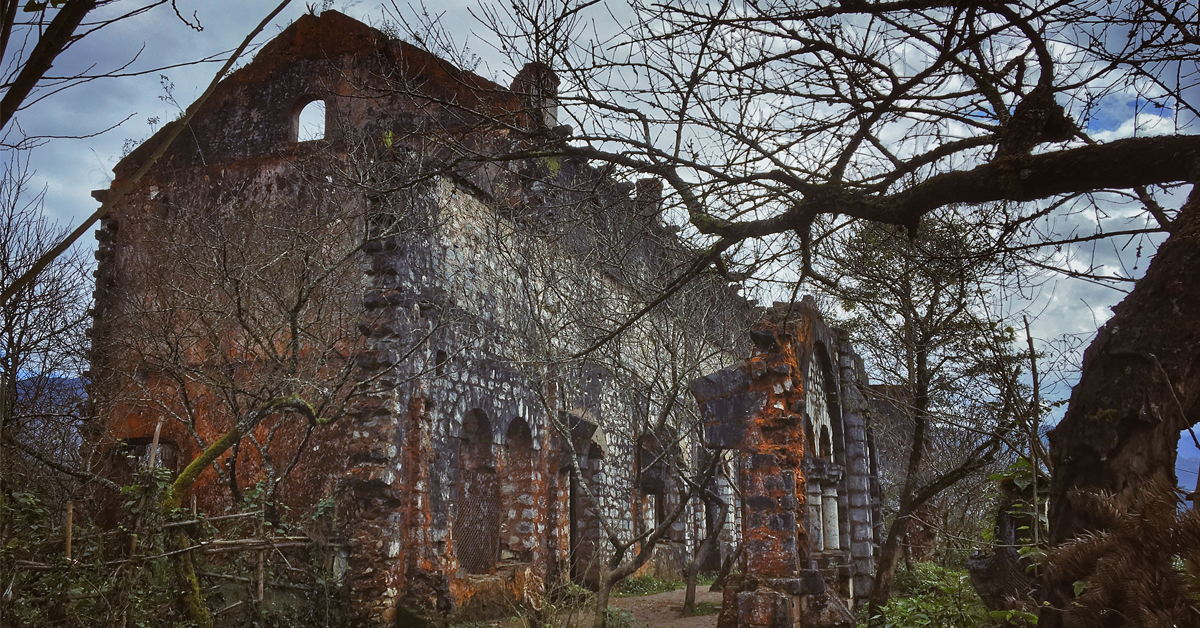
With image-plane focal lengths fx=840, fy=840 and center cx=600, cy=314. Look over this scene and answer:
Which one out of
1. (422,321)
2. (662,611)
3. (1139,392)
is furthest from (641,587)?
(1139,392)

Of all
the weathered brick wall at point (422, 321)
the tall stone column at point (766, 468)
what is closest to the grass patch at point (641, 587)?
the weathered brick wall at point (422, 321)

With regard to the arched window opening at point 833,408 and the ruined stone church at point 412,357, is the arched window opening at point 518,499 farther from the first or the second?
the arched window opening at point 833,408

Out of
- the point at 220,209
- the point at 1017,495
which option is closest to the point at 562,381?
the point at 220,209

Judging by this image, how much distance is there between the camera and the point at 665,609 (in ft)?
42.4

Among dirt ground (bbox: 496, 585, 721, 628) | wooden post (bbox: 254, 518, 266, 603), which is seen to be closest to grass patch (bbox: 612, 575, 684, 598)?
dirt ground (bbox: 496, 585, 721, 628)

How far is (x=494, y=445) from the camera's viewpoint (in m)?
12.6

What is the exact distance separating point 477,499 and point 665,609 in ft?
11.0

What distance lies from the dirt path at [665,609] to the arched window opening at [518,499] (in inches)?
68.7

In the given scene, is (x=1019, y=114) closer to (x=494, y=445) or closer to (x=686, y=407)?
(x=686, y=407)

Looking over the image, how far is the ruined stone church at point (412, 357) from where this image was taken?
9695 millimetres

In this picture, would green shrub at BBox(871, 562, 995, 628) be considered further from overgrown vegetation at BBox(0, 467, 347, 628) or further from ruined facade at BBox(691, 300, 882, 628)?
overgrown vegetation at BBox(0, 467, 347, 628)

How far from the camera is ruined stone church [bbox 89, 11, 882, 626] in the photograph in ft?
31.8

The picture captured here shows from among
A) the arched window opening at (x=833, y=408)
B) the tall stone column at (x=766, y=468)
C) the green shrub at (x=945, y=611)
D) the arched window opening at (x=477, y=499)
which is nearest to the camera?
the green shrub at (x=945, y=611)

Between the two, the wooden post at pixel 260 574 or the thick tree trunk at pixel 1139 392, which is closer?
the thick tree trunk at pixel 1139 392
